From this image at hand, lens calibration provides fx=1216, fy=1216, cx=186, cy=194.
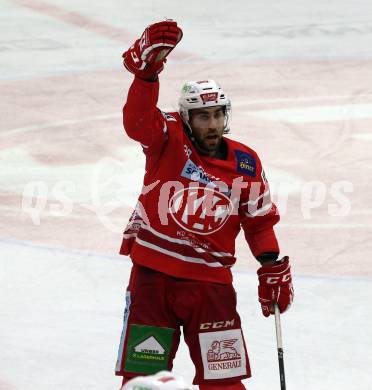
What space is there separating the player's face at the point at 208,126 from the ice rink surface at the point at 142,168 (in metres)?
1.84

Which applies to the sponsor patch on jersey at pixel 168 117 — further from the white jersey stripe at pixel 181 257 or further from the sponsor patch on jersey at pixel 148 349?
the sponsor patch on jersey at pixel 148 349

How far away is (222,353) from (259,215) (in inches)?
28.6

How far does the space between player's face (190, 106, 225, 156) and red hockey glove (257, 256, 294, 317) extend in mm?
705

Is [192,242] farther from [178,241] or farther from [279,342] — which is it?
[279,342]

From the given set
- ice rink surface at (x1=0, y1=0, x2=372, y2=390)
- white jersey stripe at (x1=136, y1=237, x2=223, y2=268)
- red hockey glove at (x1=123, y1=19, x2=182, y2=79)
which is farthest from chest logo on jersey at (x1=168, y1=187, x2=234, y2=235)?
ice rink surface at (x1=0, y1=0, x2=372, y2=390)

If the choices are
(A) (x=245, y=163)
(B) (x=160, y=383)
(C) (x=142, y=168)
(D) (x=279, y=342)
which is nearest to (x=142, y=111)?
(A) (x=245, y=163)

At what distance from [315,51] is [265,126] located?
394cm

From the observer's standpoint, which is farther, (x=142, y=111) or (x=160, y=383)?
(x=142, y=111)

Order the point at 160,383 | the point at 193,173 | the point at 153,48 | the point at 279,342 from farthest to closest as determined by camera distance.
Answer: the point at 279,342, the point at 193,173, the point at 153,48, the point at 160,383

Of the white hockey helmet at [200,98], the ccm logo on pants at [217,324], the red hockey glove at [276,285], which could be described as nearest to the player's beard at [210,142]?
the white hockey helmet at [200,98]

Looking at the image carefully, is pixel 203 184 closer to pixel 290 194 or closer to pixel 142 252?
pixel 142 252

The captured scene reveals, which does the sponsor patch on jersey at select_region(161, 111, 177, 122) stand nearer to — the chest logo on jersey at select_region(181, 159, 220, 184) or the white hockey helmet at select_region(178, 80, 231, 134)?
the white hockey helmet at select_region(178, 80, 231, 134)

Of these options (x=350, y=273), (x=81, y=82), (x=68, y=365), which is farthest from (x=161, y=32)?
(x=81, y=82)

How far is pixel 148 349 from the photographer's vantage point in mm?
6031
